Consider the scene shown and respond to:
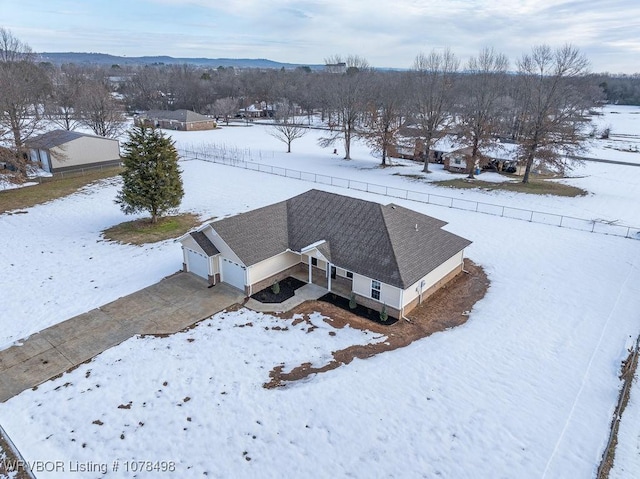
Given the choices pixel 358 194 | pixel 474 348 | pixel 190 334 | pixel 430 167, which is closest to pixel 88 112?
pixel 358 194

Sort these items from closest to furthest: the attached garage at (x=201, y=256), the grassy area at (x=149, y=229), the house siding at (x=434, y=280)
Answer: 1. the house siding at (x=434, y=280)
2. the attached garage at (x=201, y=256)
3. the grassy area at (x=149, y=229)

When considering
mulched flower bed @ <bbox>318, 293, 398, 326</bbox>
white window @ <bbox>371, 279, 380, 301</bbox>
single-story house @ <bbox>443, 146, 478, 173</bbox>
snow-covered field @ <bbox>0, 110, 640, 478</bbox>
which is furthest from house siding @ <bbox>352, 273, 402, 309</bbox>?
single-story house @ <bbox>443, 146, 478, 173</bbox>

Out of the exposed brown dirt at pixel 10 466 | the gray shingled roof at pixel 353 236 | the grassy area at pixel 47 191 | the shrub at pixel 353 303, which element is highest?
the gray shingled roof at pixel 353 236

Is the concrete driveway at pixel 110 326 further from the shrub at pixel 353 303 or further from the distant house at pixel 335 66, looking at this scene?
the distant house at pixel 335 66

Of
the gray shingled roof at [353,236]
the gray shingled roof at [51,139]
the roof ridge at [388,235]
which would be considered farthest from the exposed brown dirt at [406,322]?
the gray shingled roof at [51,139]

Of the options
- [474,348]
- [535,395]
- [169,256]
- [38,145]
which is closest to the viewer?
[535,395]

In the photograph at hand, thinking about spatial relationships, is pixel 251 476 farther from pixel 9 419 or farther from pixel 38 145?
pixel 38 145

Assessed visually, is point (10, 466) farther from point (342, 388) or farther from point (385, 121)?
point (385, 121)

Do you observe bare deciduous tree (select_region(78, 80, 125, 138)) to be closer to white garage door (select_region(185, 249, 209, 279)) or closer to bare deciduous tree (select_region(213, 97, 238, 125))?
bare deciduous tree (select_region(213, 97, 238, 125))
